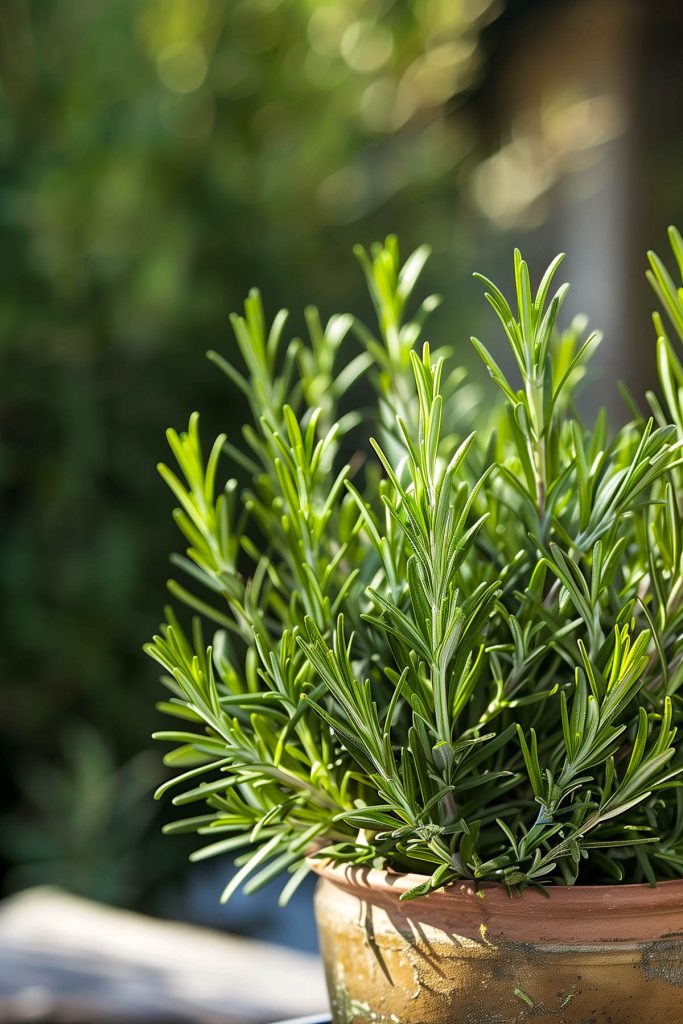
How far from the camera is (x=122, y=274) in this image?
4.96 ft

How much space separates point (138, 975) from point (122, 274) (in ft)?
3.26

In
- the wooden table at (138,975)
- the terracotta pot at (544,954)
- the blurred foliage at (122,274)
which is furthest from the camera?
the blurred foliage at (122,274)

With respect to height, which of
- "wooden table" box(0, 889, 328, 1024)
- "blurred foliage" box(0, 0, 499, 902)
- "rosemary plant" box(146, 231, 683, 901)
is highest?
"blurred foliage" box(0, 0, 499, 902)

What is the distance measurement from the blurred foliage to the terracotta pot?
124cm

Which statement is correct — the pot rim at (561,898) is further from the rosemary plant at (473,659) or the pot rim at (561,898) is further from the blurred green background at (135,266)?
the blurred green background at (135,266)

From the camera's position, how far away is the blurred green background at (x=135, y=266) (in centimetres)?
150

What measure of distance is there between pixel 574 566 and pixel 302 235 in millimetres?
1539

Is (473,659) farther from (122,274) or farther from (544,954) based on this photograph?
(122,274)

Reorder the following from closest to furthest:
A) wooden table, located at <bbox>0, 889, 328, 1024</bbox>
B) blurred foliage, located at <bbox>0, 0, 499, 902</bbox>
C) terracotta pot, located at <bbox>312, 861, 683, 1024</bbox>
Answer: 1. terracotta pot, located at <bbox>312, 861, 683, 1024</bbox>
2. wooden table, located at <bbox>0, 889, 328, 1024</bbox>
3. blurred foliage, located at <bbox>0, 0, 499, 902</bbox>

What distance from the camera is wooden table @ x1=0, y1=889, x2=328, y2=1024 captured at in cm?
79

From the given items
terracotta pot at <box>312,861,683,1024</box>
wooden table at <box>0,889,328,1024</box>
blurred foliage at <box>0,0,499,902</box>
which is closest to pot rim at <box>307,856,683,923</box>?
terracotta pot at <box>312,861,683,1024</box>

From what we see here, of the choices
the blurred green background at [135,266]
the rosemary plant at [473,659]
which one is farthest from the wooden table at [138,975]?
the blurred green background at [135,266]

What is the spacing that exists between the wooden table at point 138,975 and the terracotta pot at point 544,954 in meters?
0.47

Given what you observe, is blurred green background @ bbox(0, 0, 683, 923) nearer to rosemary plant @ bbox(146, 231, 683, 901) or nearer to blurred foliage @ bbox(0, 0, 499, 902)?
blurred foliage @ bbox(0, 0, 499, 902)
